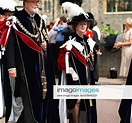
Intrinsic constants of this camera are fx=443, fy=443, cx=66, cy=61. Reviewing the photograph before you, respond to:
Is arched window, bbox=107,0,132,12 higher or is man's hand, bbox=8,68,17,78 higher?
arched window, bbox=107,0,132,12

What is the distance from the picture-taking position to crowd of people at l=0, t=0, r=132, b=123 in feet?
18.1

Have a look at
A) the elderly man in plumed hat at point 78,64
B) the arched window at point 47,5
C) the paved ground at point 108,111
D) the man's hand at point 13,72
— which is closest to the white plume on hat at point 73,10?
the elderly man in plumed hat at point 78,64

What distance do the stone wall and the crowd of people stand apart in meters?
6.24

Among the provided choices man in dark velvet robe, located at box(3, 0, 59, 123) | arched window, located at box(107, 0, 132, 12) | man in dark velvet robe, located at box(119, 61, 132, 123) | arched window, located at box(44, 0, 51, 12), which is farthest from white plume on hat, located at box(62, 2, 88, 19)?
arched window, located at box(107, 0, 132, 12)

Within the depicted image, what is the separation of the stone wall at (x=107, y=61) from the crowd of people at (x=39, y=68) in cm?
624

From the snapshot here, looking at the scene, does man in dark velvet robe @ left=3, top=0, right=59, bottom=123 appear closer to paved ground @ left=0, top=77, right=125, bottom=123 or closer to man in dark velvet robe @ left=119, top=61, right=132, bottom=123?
man in dark velvet robe @ left=119, top=61, right=132, bottom=123

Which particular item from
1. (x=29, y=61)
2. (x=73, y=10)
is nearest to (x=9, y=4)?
(x=73, y=10)

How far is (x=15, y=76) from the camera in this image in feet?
17.8

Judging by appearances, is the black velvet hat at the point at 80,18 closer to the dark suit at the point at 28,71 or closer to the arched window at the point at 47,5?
the dark suit at the point at 28,71

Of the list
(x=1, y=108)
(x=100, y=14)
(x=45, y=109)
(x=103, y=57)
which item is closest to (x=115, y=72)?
(x=103, y=57)

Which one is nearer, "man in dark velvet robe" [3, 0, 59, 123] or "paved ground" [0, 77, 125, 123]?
"man in dark velvet robe" [3, 0, 59, 123]

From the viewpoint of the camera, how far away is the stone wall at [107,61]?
12.2 meters

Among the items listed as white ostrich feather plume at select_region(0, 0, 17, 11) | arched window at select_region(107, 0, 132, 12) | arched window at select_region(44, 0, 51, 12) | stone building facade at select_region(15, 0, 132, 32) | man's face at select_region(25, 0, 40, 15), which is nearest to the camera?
man's face at select_region(25, 0, 40, 15)

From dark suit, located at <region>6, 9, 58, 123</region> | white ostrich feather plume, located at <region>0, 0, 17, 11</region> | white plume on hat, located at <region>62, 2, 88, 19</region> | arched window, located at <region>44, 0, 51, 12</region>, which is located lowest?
dark suit, located at <region>6, 9, 58, 123</region>
